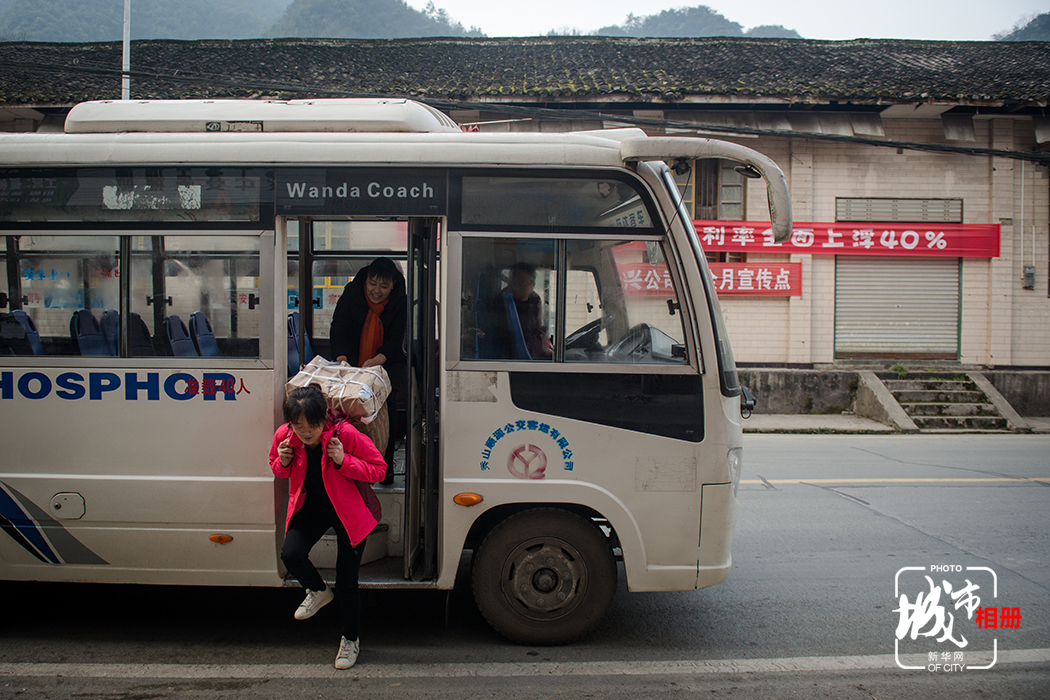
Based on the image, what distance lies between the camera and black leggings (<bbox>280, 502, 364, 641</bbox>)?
352 cm

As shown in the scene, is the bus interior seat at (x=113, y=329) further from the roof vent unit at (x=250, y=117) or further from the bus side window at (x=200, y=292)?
the roof vent unit at (x=250, y=117)

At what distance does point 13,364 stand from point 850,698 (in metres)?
4.66

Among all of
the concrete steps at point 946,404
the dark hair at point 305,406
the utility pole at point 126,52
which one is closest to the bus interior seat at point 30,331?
the dark hair at point 305,406

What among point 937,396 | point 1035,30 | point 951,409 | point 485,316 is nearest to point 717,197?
point 937,396

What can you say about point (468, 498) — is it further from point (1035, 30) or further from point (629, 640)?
point (1035, 30)

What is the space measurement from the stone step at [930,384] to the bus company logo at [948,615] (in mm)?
9537

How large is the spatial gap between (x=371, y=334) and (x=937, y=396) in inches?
506

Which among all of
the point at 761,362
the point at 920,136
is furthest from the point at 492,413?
the point at 920,136

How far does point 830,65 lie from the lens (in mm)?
15547

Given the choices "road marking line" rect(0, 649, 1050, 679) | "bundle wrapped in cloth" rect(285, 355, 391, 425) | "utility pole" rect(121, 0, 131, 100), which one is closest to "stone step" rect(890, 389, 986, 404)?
"road marking line" rect(0, 649, 1050, 679)

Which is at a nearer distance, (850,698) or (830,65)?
(850,698)

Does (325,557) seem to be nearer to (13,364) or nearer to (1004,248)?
(13,364)

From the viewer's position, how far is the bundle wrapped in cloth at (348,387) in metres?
3.66

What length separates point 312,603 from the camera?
3602 millimetres
